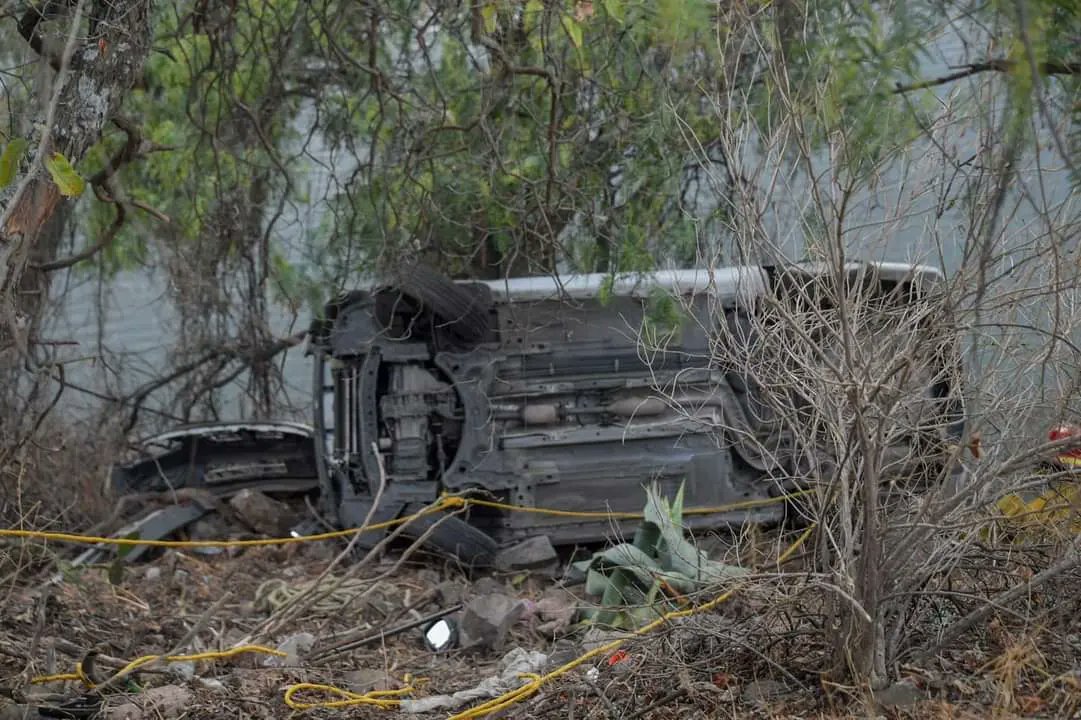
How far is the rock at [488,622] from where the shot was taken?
6.71 metres

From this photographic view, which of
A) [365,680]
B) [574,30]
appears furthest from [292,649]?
[574,30]

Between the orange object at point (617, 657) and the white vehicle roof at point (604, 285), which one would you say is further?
the white vehicle roof at point (604, 285)

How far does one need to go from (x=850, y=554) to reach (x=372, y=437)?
4.30 m

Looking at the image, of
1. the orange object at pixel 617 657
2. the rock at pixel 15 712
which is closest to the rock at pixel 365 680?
the orange object at pixel 617 657

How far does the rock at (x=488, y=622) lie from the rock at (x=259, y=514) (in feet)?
8.89

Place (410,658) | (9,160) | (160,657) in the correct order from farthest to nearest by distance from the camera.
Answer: (410,658) < (160,657) < (9,160)

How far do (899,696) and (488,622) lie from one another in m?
2.79

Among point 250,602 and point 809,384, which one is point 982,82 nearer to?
point 809,384

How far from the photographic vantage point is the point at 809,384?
4.89m

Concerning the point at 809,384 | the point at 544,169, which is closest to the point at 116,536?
the point at 544,169

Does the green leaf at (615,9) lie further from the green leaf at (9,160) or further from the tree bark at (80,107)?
the green leaf at (9,160)

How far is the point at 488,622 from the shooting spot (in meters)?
6.71

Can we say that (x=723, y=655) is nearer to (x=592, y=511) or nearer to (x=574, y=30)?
(x=592, y=511)

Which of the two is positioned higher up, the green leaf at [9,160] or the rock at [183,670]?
the green leaf at [9,160]
